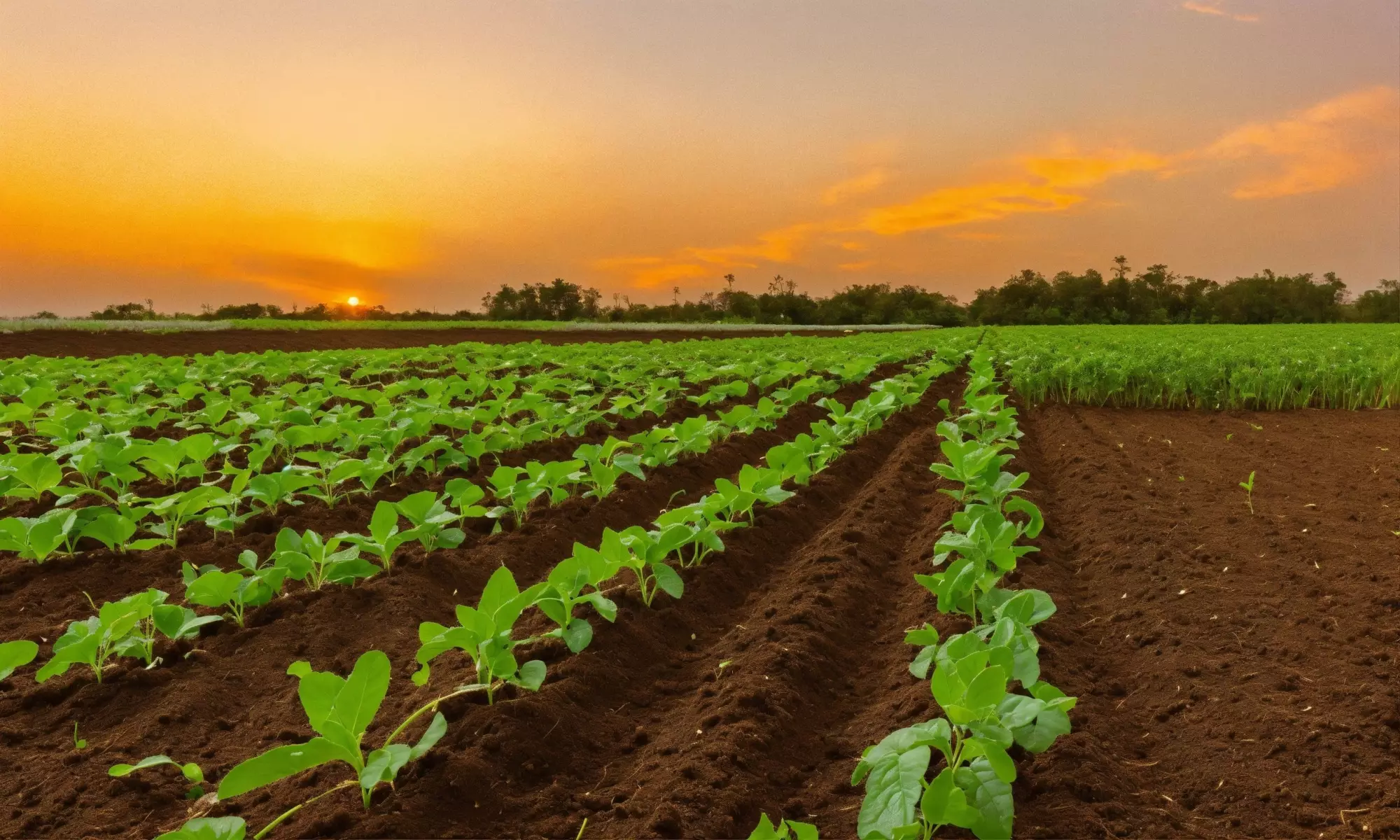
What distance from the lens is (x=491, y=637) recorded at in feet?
9.27

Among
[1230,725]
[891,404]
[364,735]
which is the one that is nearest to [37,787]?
[364,735]

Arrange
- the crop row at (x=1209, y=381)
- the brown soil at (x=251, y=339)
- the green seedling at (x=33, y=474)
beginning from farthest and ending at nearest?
the brown soil at (x=251, y=339)
the crop row at (x=1209, y=381)
the green seedling at (x=33, y=474)

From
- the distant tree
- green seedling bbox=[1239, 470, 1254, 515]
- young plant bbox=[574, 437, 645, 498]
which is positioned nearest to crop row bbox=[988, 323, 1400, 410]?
green seedling bbox=[1239, 470, 1254, 515]

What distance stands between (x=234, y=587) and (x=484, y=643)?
176 cm

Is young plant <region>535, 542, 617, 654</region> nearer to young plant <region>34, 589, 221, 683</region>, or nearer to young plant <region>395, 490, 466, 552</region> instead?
young plant <region>395, 490, 466, 552</region>

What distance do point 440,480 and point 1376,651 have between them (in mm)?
5933

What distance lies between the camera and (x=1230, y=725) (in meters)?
3.05

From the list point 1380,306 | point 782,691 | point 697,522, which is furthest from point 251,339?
point 1380,306

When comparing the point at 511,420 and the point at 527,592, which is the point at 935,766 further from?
the point at 511,420

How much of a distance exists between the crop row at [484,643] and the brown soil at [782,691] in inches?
6.3

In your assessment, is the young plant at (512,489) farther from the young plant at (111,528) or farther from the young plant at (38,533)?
the young plant at (38,533)

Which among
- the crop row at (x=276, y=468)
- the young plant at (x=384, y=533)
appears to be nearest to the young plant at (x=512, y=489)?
the crop row at (x=276, y=468)

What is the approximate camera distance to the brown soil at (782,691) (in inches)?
102

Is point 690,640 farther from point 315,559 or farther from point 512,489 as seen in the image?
point 315,559
